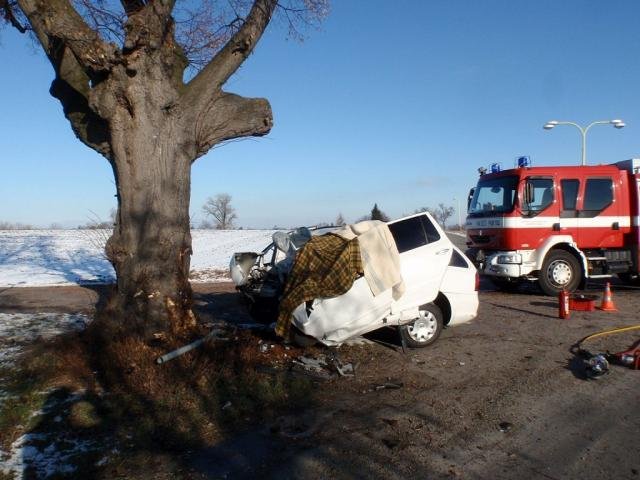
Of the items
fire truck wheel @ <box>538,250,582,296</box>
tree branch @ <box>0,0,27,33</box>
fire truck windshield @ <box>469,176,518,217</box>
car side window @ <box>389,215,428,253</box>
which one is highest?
tree branch @ <box>0,0,27,33</box>

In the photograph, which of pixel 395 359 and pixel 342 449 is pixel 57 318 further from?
pixel 342 449

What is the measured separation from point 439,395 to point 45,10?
21.3ft

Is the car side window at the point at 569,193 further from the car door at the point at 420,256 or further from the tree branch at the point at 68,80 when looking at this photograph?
the tree branch at the point at 68,80

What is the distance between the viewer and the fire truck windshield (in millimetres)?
12969

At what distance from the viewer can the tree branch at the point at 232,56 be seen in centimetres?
774

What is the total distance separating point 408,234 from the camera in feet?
26.7

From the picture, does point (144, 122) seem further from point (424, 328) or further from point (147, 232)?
point (424, 328)

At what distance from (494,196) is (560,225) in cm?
159

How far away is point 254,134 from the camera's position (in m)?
8.33

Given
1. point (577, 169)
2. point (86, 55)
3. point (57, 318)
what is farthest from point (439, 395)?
point (577, 169)

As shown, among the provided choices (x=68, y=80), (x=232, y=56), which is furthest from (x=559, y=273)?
(x=68, y=80)

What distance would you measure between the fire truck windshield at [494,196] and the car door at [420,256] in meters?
5.27

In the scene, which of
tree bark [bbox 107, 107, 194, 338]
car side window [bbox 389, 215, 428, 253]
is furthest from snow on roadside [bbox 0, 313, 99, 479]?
car side window [bbox 389, 215, 428, 253]

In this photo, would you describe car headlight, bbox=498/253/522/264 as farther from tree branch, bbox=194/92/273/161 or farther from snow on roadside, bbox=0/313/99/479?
snow on roadside, bbox=0/313/99/479
